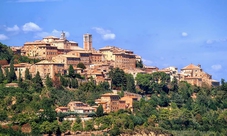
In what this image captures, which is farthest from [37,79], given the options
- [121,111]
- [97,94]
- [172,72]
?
[172,72]

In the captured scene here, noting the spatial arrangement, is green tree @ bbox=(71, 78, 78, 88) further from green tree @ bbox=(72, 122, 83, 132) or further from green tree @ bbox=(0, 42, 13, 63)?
green tree @ bbox=(72, 122, 83, 132)

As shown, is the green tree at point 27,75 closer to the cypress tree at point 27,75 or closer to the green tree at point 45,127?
the cypress tree at point 27,75

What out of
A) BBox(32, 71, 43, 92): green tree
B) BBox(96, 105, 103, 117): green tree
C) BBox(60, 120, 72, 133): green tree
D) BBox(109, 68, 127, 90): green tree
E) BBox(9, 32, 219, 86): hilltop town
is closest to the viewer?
BBox(60, 120, 72, 133): green tree

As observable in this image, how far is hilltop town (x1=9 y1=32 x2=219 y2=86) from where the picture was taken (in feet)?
187

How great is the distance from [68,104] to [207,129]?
11454 millimetres

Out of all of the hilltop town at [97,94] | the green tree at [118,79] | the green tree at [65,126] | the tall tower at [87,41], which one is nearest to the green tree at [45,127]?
the hilltop town at [97,94]

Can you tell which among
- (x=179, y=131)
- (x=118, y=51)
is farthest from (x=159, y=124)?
(x=118, y=51)

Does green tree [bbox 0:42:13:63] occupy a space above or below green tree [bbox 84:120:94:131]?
above

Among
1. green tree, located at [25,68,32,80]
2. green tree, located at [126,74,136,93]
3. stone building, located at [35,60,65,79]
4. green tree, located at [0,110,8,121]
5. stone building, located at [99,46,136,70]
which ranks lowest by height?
green tree, located at [0,110,8,121]

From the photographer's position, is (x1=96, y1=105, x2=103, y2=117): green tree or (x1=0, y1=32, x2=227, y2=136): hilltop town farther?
(x1=96, y1=105, x2=103, y2=117): green tree

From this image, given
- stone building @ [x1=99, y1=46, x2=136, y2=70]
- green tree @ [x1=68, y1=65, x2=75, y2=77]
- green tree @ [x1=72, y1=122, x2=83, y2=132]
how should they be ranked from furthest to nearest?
stone building @ [x1=99, y1=46, x2=136, y2=70] → green tree @ [x1=68, y1=65, x2=75, y2=77] → green tree @ [x1=72, y1=122, x2=83, y2=132]

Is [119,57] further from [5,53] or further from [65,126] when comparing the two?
[65,126]

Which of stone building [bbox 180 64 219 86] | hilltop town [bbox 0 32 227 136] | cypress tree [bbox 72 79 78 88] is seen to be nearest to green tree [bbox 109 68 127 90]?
hilltop town [bbox 0 32 227 136]

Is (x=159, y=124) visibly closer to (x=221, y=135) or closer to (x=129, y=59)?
(x=221, y=135)
